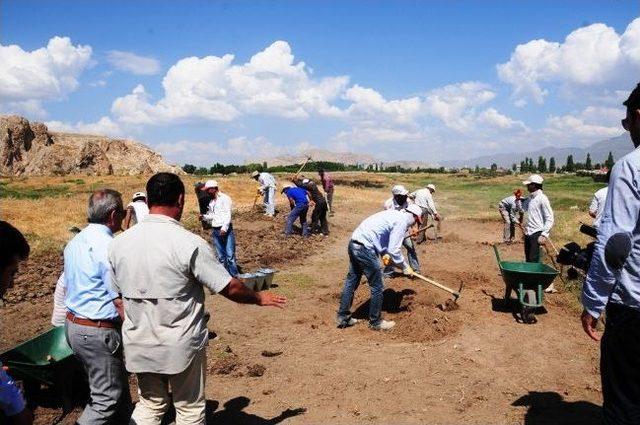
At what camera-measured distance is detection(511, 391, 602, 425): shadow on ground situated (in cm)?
443

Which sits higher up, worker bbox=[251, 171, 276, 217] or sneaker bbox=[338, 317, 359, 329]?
worker bbox=[251, 171, 276, 217]

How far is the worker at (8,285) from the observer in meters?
2.36

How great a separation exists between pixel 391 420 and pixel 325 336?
7.66 ft

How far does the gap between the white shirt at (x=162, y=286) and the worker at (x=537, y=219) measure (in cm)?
640

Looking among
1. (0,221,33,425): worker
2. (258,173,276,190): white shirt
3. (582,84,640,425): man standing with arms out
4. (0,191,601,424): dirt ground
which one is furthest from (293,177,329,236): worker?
(0,221,33,425): worker

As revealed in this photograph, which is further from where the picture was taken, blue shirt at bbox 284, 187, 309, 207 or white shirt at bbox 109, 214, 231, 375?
blue shirt at bbox 284, 187, 309, 207

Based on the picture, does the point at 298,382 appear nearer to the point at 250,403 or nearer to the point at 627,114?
the point at 250,403

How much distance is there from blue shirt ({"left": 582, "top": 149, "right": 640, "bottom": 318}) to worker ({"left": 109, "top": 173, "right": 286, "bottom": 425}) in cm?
193

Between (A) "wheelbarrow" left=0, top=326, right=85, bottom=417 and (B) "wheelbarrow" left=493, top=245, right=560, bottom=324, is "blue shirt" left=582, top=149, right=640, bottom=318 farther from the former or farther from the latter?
(B) "wheelbarrow" left=493, top=245, right=560, bottom=324

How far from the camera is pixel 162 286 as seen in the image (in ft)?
9.68

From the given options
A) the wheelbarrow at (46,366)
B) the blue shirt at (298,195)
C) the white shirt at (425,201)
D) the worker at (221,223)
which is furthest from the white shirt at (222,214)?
the white shirt at (425,201)

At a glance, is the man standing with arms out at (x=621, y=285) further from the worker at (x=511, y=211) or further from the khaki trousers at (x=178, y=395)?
the worker at (x=511, y=211)

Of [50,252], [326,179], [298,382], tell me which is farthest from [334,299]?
[326,179]

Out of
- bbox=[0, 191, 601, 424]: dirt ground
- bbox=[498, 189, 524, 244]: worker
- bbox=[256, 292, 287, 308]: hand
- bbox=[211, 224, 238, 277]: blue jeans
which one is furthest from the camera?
bbox=[498, 189, 524, 244]: worker
